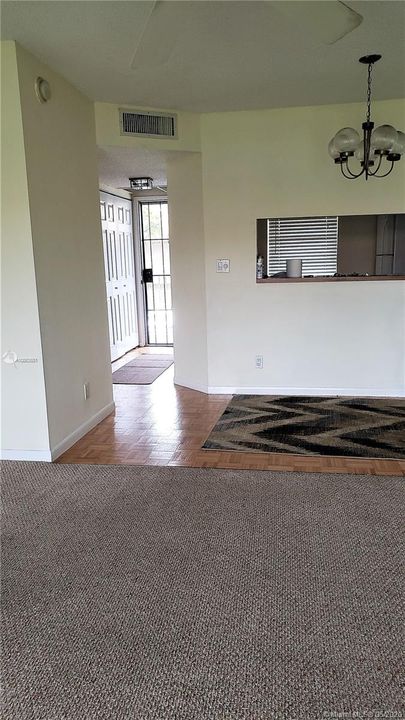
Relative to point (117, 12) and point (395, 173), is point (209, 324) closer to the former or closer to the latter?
point (395, 173)

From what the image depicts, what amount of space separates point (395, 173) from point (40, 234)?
9.45 feet

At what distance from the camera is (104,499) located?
262 centimetres

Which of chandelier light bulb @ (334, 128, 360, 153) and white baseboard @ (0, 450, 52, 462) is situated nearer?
white baseboard @ (0, 450, 52, 462)

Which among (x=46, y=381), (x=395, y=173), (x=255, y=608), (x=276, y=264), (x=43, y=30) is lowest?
(x=255, y=608)

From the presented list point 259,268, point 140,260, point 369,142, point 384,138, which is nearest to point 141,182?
point 140,260

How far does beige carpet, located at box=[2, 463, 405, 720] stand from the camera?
4.68 feet

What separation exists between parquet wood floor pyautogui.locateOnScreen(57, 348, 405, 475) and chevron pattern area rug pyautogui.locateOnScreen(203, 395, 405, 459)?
0.11 metres

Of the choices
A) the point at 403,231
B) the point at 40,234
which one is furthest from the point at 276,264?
the point at 40,234

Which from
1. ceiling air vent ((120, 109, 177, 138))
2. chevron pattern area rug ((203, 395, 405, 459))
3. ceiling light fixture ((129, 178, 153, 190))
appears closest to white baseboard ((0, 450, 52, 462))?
chevron pattern area rug ((203, 395, 405, 459))

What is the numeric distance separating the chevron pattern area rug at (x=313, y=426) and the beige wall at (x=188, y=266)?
2.16 ft

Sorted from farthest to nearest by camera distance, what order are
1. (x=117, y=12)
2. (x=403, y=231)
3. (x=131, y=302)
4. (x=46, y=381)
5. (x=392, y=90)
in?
(x=131, y=302) → (x=403, y=231) → (x=392, y=90) → (x=46, y=381) → (x=117, y=12)

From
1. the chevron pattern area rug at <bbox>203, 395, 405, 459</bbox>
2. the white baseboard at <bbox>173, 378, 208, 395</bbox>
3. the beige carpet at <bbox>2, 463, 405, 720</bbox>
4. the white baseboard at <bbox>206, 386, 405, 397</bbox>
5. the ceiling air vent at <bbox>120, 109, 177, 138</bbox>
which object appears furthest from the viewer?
the white baseboard at <bbox>173, 378, 208, 395</bbox>

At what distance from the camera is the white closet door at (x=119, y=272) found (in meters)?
5.99

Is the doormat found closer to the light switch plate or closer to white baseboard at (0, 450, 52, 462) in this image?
the light switch plate
